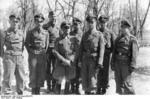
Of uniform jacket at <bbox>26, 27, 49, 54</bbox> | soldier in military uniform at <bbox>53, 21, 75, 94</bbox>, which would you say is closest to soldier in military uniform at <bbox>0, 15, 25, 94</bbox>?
uniform jacket at <bbox>26, 27, 49, 54</bbox>

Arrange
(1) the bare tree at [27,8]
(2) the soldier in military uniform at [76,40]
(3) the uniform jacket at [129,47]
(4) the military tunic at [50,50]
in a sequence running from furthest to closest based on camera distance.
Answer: (1) the bare tree at [27,8], (4) the military tunic at [50,50], (2) the soldier in military uniform at [76,40], (3) the uniform jacket at [129,47]

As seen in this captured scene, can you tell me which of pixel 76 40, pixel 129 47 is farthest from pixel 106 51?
Result: pixel 76 40

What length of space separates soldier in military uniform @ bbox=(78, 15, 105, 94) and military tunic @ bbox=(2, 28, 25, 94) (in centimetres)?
136

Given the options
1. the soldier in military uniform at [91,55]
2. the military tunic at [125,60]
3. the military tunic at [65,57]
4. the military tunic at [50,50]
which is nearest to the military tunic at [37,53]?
the military tunic at [50,50]

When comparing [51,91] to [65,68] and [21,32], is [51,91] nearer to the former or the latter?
[65,68]

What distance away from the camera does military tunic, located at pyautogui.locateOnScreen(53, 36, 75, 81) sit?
574cm

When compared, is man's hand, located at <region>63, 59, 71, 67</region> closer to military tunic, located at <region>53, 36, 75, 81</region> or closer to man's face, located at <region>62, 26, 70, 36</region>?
military tunic, located at <region>53, 36, 75, 81</region>

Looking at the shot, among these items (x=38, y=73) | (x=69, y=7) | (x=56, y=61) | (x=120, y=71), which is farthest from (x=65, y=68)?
(x=69, y=7)

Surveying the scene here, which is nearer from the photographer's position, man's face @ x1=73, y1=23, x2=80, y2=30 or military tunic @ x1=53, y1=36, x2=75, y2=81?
military tunic @ x1=53, y1=36, x2=75, y2=81

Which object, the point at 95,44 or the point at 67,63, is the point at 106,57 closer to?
the point at 95,44

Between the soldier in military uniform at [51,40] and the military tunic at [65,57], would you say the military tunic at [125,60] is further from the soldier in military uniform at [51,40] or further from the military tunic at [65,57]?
the soldier in military uniform at [51,40]

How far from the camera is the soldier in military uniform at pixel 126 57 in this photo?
17.9 feet

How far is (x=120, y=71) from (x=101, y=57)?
21.5 inches

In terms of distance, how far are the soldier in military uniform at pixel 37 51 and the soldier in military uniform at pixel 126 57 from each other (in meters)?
1.64
